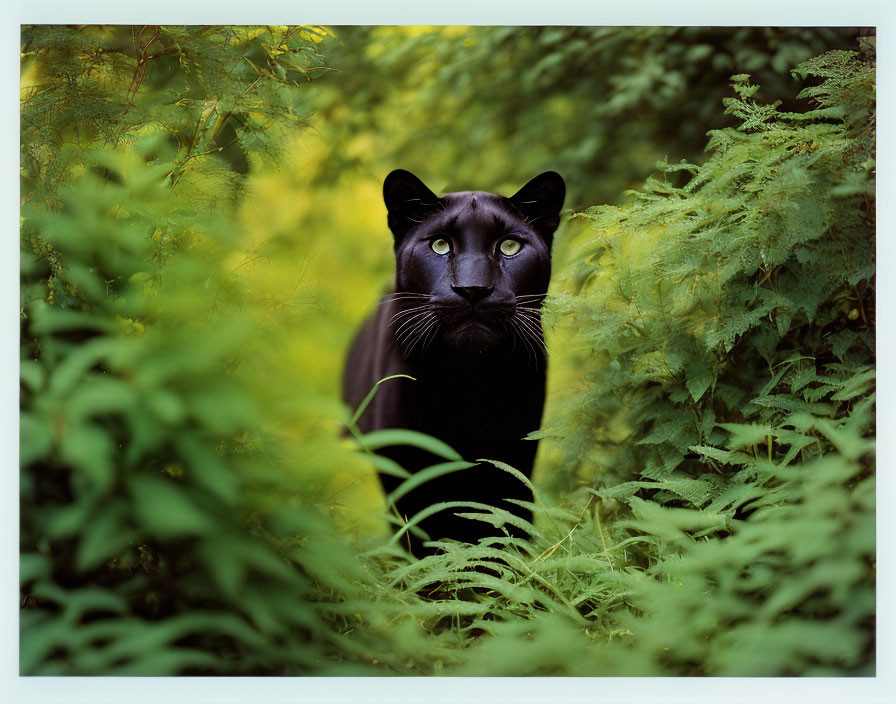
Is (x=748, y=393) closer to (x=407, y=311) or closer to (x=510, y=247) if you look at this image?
(x=510, y=247)

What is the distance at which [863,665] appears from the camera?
2053 mm

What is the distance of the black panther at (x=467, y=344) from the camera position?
262cm

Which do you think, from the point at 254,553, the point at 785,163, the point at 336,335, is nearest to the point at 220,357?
the point at 254,553

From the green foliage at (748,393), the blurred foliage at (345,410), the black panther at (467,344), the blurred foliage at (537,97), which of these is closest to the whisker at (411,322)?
the black panther at (467,344)

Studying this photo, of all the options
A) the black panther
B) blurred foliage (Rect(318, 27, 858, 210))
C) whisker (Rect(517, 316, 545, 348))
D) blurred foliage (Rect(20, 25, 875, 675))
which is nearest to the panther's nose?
the black panther

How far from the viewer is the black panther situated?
2625 millimetres

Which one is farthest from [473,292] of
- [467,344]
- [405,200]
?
[405,200]

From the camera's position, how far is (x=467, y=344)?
2600 mm

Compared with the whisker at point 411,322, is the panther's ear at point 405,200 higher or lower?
higher

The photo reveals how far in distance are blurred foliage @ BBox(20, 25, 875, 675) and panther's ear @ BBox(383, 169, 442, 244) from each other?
0.32m

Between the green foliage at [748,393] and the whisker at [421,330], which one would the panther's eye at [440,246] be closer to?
the whisker at [421,330]

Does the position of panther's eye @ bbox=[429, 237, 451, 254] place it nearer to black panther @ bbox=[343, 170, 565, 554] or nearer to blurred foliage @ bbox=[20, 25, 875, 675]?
black panther @ bbox=[343, 170, 565, 554]

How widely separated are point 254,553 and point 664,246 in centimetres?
159

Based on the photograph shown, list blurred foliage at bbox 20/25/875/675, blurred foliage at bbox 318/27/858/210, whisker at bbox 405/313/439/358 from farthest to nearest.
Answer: blurred foliage at bbox 318/27/858/210
whisker at bbox 405/313/439/358
blurred foliage at bbox 20/25/875/675
